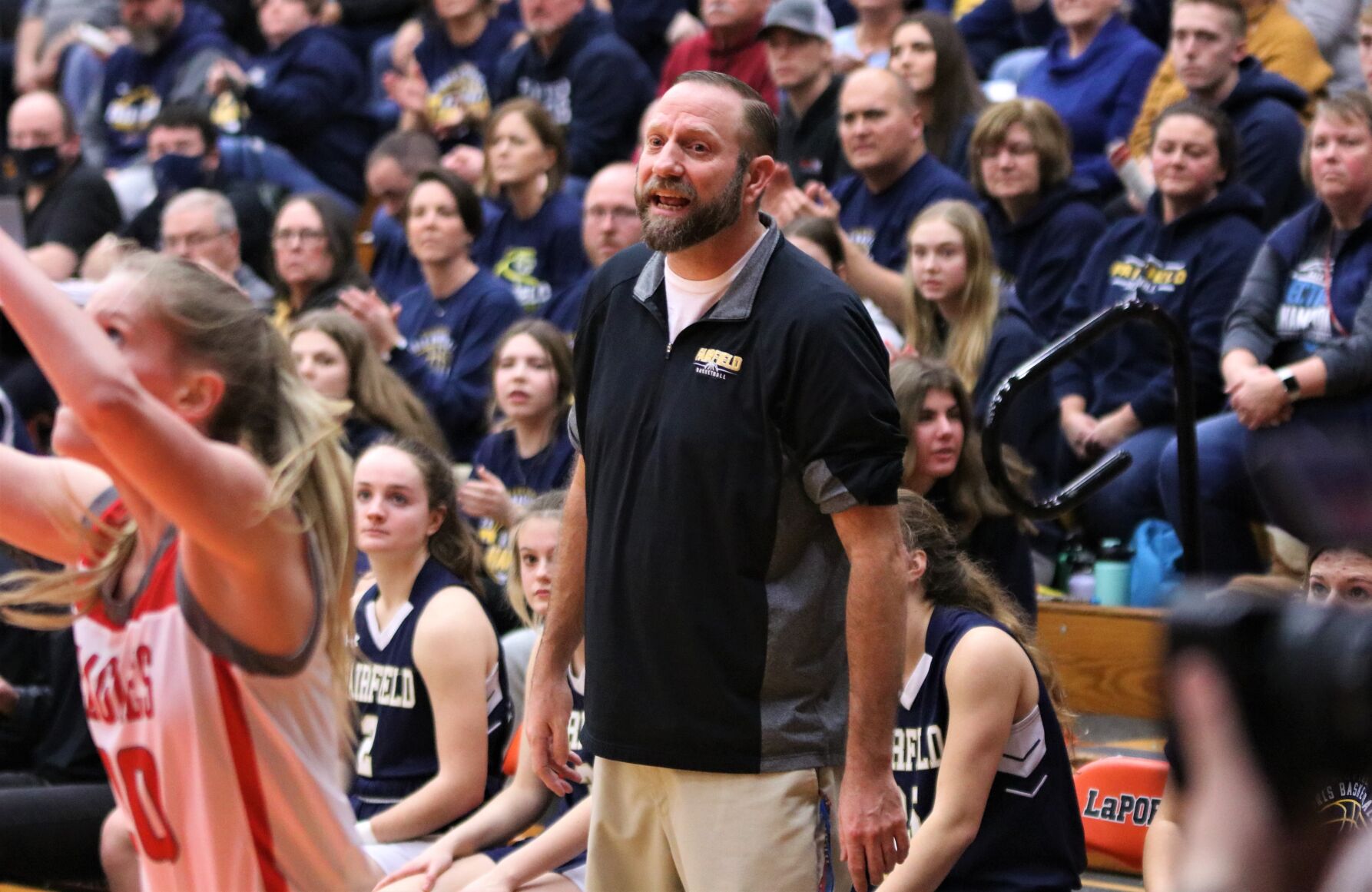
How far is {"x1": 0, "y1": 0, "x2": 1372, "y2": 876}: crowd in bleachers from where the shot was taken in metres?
5.57

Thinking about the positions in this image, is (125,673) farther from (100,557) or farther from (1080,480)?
(1080,480)

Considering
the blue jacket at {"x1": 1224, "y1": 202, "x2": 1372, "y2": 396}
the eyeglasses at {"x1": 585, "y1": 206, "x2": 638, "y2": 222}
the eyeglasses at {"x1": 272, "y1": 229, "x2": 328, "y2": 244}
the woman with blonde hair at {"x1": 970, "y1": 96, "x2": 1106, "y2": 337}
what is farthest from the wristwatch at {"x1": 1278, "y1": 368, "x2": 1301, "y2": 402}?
Answer: the eyeglasses at {"x1": 272, "y1": 229, "x2": 328, "y2": 244}

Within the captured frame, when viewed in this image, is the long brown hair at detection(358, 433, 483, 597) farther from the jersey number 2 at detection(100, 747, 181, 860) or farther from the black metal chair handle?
the jersey number 2 at detection(100, 747, 181, 860)

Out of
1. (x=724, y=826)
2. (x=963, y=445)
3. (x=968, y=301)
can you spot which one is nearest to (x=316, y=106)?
(x=968, y=301)

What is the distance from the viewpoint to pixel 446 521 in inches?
204

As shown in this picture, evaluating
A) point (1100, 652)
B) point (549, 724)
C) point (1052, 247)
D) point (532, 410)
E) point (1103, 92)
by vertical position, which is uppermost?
point (1103, 92)

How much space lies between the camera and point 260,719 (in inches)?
94.1

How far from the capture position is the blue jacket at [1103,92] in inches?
293

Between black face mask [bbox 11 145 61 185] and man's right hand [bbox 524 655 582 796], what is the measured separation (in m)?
6.70

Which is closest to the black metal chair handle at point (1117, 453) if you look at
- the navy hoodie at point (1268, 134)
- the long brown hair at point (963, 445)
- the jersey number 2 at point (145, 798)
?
the long brown hair at point (963, 445)

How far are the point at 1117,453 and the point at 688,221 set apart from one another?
2281 millimetres

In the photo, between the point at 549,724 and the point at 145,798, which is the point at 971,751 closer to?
the point at 549,724

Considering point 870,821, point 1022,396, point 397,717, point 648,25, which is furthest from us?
point 648,25

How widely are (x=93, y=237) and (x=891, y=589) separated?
700 centimetres
